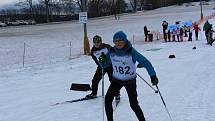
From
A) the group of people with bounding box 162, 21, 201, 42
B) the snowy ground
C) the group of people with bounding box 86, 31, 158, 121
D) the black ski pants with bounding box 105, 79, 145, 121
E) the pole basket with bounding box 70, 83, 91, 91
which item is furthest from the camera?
the group of people with bounding box 162, 21, 201, 42

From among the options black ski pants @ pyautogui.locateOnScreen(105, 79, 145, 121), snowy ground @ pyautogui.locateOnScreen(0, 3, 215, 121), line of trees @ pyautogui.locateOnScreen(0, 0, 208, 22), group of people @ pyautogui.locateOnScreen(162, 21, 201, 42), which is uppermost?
line of trees @ pyautogui.locateOnScreen(0, 0, 208, 22)

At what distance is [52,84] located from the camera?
587 inches

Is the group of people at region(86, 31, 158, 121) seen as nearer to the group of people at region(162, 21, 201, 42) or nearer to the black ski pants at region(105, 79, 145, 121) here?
the black ski pants at region(105, 79, 145, 121)

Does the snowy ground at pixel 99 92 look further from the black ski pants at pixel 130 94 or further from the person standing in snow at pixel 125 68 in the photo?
the person standing in snow at pixel 125 68

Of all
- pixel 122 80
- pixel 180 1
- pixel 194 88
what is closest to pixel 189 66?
pixel 194 88

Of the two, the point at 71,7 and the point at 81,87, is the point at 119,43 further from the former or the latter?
the point at 71,7

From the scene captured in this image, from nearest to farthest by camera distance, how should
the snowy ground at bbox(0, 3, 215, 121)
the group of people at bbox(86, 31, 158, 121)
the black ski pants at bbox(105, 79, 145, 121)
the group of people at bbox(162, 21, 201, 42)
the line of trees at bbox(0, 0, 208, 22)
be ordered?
the group of people at bbox(86, 31, 158, 121), the black ski pants at bbox(105, 79, 145, 121), the snowy ground at bbox(0, 3, 215, 121), the group of people at bbox(162, 21, 201, 42), the line of trees at bbox(0, 0, 208, 22)

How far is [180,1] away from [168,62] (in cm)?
12625

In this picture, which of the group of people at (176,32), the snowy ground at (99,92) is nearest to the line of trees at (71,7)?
the group of people at (176,32)

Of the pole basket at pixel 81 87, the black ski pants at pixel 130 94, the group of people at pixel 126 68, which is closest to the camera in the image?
the group of people at pixel 126 68

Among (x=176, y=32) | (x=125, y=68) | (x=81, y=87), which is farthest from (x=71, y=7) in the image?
(x=125, y=68)

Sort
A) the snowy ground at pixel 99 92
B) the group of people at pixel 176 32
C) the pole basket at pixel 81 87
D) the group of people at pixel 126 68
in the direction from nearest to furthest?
the group of people at pixel 126 68 → the snowy ground at pixel 99 92 → the pole basket at pixel 81 87 → the group of people at pixel 176 32

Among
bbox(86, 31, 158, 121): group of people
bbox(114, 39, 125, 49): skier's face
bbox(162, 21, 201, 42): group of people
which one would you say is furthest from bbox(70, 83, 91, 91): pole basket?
bbox(162, 21, 201, 42): group of people

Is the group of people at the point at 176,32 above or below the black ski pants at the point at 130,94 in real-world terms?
above
